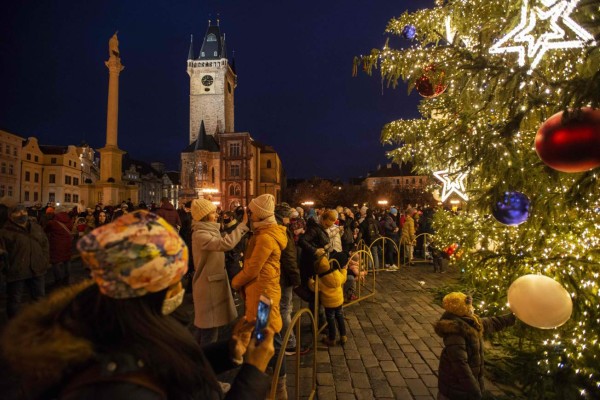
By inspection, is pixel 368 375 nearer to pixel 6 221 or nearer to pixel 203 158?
pixel 6 221

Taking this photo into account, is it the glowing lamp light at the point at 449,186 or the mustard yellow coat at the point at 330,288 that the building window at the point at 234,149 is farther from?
the mustard yellow coat at the point at 330,288

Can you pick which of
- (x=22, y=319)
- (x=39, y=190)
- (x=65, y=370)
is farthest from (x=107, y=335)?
(x=39, y=190)

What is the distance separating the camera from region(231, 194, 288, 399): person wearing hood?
14.0 feet

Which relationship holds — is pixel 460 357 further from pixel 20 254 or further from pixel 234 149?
pixel 234 149

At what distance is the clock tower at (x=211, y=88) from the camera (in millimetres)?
71125

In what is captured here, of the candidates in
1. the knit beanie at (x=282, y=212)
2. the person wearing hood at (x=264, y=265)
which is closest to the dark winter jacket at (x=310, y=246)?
the knit beanie at (x=282, y=212)

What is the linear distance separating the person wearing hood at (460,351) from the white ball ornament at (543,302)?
457 mm

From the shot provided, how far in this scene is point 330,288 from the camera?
5770 mm

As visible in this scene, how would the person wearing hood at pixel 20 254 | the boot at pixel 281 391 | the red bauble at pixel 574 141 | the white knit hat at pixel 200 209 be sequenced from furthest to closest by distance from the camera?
the person wearing hood at pixel 20 254 → the white knit hat at pixel 200 209 → the boot at pixel 281 391 → the red bauble at pixel 574 141

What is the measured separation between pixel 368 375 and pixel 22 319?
453cm

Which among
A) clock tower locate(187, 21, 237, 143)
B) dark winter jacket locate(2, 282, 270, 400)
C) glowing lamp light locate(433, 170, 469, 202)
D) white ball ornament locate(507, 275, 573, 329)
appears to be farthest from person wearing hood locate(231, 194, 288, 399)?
clock tower locate(187, 21, 237, 143)

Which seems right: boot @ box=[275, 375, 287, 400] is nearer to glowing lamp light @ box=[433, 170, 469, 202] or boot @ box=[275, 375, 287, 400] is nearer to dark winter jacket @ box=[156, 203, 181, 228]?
glowing lamp light @ box=[433, 170, 469, 202]

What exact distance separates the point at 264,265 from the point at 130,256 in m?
3.04

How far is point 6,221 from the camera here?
22.7 feet
